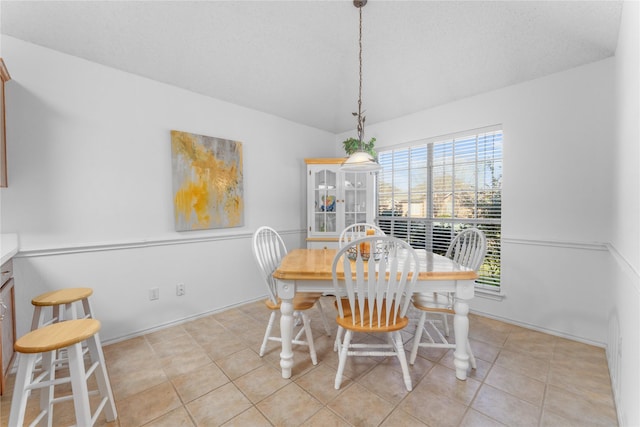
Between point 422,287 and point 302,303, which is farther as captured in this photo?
point 302,303

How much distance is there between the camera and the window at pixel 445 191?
9.37ft

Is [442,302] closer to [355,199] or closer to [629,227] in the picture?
[629,227]

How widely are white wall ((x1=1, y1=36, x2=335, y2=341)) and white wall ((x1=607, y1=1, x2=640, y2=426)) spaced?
307 cm

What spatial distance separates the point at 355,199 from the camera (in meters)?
3.74

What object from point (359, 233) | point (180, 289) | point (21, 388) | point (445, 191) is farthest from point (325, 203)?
point (21, 388)

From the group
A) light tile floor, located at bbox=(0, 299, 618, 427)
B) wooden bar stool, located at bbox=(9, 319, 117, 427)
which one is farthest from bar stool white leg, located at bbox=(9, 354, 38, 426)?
light tile floor, located at bbox=(0, 299, 618, 427)

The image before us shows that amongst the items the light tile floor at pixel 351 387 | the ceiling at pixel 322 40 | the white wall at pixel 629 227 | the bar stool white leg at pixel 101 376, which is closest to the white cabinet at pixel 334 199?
the ceiling at pixel 322 40

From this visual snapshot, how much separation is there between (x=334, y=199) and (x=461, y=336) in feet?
7.63

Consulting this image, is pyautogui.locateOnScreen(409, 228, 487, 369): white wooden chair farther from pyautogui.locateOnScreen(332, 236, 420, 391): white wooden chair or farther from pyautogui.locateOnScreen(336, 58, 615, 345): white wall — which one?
pyautogui.locateOnScreen(336, 58, 615, 345): white wall

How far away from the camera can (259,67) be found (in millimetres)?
2783

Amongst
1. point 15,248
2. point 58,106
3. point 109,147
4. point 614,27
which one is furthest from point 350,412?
point 614,27

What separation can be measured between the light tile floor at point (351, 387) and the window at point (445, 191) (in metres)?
1.03

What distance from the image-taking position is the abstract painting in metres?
2.66

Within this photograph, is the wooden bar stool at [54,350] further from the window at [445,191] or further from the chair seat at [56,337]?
the window at [445,191]
